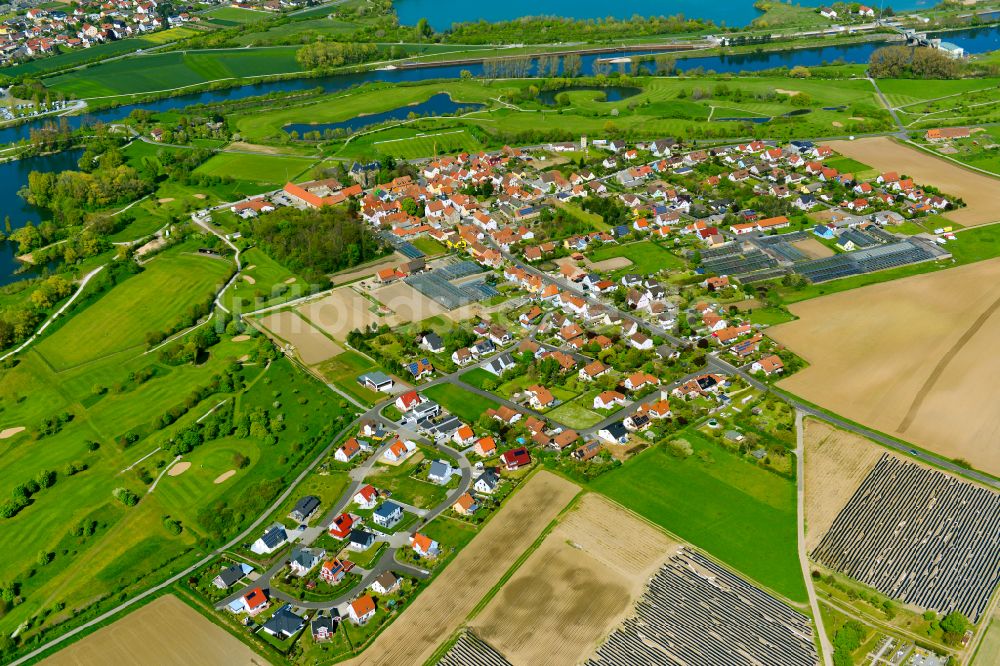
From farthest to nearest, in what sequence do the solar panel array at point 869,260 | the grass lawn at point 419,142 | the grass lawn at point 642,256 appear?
the grass lawn at point 419,142
the grass lawn at point 642,256
the solar panel array at point 869,260

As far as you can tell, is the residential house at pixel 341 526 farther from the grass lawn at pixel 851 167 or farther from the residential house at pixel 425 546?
the grass lawn at pixel 851 167

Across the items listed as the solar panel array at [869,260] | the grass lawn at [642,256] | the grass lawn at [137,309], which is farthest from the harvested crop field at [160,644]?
the solar panel array at [869,260]

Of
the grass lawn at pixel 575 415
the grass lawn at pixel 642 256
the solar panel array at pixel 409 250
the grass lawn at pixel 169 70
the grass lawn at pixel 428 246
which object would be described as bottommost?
the grass lawn at pixel 575 415

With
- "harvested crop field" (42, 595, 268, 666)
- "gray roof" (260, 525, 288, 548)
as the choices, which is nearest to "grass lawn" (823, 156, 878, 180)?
"gray roof" (260, 525, 288, 548)

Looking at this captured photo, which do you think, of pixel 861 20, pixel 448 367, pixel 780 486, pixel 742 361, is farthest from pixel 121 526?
pixel 861 20

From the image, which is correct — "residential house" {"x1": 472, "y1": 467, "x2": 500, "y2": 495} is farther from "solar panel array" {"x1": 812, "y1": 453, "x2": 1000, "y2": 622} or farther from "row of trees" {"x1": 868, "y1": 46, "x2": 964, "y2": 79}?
"row of trees" {"x1": 868, "y1": 46, "x2": 964, "y2": 79}
